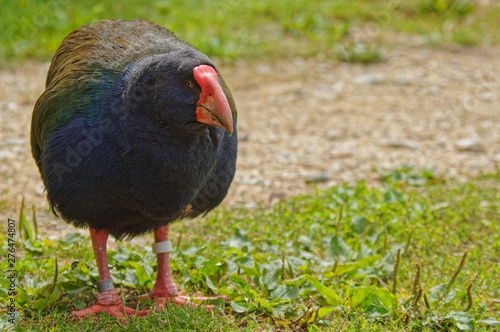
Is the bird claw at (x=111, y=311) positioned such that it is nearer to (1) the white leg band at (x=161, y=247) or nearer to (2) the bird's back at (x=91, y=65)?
(1) the white leg band at (x=161, y=247)

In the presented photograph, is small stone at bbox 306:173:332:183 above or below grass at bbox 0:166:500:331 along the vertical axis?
below

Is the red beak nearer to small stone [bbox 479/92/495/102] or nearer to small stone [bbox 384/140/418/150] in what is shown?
small stone [bbox 384/140/418/150]

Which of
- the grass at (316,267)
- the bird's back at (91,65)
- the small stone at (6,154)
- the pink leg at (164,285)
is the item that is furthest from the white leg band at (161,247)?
the small stone at (6,154)

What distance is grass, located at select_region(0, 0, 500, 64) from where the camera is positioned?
22.3 feet

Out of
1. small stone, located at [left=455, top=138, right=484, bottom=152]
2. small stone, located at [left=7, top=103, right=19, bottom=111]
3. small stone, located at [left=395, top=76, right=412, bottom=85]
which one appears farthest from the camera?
small stone, located at [left=395, top=76, right=412, bottom=85]

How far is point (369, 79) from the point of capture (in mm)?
6414

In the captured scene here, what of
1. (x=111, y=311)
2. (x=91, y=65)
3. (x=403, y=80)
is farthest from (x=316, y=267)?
(x=403, y=80)

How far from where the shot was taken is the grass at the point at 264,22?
680cm

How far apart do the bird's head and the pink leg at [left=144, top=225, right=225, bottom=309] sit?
852mm

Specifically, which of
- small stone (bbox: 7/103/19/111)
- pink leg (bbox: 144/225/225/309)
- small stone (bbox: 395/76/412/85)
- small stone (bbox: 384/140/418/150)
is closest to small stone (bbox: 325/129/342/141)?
small stone (bbox: 384/140/418/150)

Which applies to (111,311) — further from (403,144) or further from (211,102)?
(403,144)

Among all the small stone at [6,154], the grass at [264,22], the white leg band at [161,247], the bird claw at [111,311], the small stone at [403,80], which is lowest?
the bird claw at [111,311]

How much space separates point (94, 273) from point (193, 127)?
3.64 ft

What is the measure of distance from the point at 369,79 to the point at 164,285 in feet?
13.0
